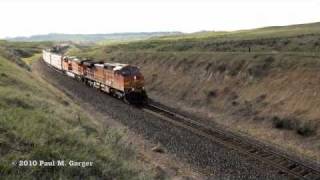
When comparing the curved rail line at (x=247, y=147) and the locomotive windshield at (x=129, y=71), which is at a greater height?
the locomotive windshield at (x=129, y=71)

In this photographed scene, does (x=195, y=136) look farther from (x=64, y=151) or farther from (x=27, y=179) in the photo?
(x=27, y=179)

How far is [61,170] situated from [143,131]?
48.6 feet

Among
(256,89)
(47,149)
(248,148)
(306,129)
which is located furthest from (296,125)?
(47,149)

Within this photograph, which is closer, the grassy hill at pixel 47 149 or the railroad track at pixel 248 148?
the grassy hill at pixel 47 149

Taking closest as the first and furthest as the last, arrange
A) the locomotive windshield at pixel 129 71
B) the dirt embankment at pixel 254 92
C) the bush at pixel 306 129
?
1. the bush at pixel 306 129
2. the dirt embankment at pixel 254 92
3. the locomotive windshield at pixel 129 71

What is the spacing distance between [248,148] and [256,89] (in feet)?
39.1

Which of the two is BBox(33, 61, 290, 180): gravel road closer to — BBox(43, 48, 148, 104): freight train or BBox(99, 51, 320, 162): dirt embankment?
BBox(43, 48, 148, 104): freight train

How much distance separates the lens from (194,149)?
2281 cm

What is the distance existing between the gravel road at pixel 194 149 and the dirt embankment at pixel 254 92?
4.39 meters

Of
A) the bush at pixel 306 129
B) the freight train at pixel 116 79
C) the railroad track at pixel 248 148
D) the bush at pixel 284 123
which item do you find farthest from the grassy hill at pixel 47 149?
the freight train at pixel 116 79

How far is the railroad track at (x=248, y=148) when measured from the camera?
63.1ft

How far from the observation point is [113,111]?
109 ft

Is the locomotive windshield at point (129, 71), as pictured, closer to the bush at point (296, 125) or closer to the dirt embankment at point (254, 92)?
the dirt embankment at point (254, 92)

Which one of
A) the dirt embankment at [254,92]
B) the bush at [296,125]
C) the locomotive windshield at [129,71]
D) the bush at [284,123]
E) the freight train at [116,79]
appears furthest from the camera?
the locomotive windshield at [129,71]
